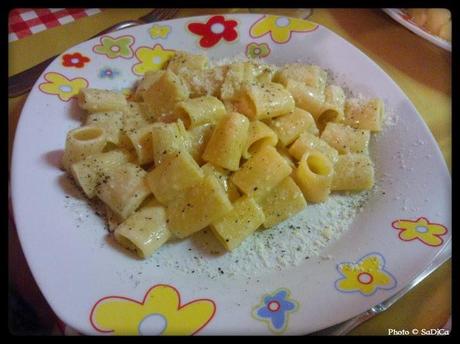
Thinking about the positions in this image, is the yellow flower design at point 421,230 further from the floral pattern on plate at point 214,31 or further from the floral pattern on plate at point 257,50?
the floral pattern on plate at point 214,31

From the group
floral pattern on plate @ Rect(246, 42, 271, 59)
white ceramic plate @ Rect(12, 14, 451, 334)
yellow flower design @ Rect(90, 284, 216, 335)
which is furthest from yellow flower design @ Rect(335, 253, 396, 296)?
floral pattern on plate @ Rect(246, 42, 271, 59)

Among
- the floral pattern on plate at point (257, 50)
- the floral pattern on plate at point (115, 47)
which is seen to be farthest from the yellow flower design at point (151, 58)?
the floral pattern on plate at point (257, 50)

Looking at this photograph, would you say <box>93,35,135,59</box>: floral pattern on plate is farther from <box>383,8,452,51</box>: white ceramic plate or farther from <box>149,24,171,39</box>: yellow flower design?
<box>383,8,452,51</box>: white ceramic plate

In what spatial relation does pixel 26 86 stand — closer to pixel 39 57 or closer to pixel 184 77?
pixel 39 57

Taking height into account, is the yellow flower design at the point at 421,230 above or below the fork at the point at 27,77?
above

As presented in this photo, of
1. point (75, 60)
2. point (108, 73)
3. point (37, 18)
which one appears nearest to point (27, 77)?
point (75, 60)

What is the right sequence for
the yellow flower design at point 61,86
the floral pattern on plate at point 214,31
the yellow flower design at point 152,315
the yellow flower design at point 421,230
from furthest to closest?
1. the floral pattern on plate at point 214,31
2. the yellow flower design at point 61,86
3. the yellow flower design at point 421,230
4. the yellow flower design at point 152,315
